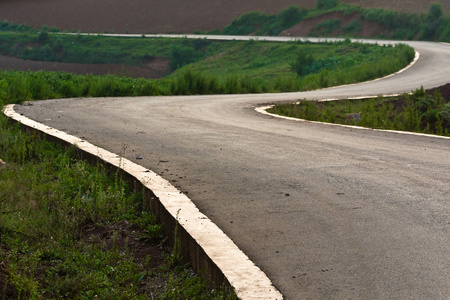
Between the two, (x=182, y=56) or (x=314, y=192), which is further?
(x=182, y=56)

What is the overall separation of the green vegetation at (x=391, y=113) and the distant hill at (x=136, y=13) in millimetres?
60308

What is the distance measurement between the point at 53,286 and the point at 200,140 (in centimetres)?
543

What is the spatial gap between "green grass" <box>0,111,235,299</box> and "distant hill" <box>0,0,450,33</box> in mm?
70506

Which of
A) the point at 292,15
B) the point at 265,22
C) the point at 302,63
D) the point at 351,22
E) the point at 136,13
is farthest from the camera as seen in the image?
the point at 136,13

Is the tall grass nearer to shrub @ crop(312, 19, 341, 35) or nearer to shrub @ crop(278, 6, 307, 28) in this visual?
shrub @ crop(312, 19, 341, 35)

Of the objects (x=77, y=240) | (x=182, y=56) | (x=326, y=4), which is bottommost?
(x=77, y=240)

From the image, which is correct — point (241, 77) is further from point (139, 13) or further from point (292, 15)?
point (139, 13)

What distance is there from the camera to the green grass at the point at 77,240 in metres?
4.36

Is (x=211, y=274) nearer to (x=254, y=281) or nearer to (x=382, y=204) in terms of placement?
(x=254, y=281)

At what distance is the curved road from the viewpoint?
4.32 metres

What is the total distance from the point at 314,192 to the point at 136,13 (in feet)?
259

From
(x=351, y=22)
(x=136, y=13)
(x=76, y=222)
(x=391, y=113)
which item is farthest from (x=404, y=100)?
(x=136, y=13)

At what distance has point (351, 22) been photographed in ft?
207

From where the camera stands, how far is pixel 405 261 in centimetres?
450
